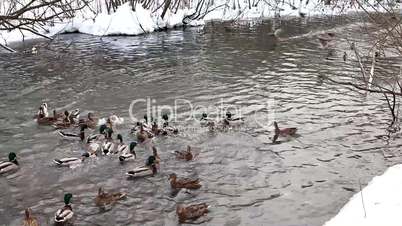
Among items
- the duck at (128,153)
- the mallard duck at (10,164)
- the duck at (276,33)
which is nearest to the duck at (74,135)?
the duck at (128,153)

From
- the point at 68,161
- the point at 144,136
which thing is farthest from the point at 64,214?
the point at 144,136

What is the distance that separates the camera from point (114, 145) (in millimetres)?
11555

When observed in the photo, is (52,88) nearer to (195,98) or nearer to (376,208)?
(195,98)

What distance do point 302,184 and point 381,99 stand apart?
22.4ft

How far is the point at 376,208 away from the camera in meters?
6.75

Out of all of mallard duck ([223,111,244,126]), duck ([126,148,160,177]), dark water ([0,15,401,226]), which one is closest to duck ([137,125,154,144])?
dark water ([0,15,401,226])

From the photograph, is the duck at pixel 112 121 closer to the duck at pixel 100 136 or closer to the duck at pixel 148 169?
the duck at pixel 100 136

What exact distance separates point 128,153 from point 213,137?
7.33 feet

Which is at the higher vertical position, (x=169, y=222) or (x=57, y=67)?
(x=57, y=67)

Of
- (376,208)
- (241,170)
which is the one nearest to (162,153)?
(241,170)

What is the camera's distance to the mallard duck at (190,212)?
8.12 meters

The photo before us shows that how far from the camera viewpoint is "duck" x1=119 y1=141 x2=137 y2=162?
10.7 meters

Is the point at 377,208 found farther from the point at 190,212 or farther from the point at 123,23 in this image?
the point at 123,23

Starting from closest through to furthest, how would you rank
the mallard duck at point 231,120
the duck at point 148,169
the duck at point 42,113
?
the duck at point 148,169
the mallard duck at point 231,120
the duck at point 42,113
